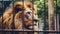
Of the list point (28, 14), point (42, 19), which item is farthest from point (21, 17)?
point (42, 19)

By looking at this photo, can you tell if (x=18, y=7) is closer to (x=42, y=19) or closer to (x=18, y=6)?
(x=18, y=6)

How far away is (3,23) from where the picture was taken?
222cm

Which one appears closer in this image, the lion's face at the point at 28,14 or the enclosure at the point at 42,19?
the enclosure at the point at 42,19

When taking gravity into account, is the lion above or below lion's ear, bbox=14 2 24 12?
below

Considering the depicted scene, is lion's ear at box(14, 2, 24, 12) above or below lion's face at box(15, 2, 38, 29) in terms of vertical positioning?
above

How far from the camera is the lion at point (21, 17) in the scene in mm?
2166

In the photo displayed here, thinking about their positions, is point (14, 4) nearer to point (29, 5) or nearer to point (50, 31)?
point (29, 5)

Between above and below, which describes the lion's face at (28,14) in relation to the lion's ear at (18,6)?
below

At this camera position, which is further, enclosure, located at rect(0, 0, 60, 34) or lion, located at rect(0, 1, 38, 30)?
lion, located at rect(0, 1, 38, 30)

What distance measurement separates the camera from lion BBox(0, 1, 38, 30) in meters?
2.17

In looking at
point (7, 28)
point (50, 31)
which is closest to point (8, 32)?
point (7, 28)

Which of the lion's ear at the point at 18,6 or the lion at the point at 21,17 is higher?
the lion's ear at the point at 18,6

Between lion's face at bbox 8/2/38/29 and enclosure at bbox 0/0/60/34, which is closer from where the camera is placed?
enclosure at bbox 0/0/60/34

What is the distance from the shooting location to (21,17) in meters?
2.17
